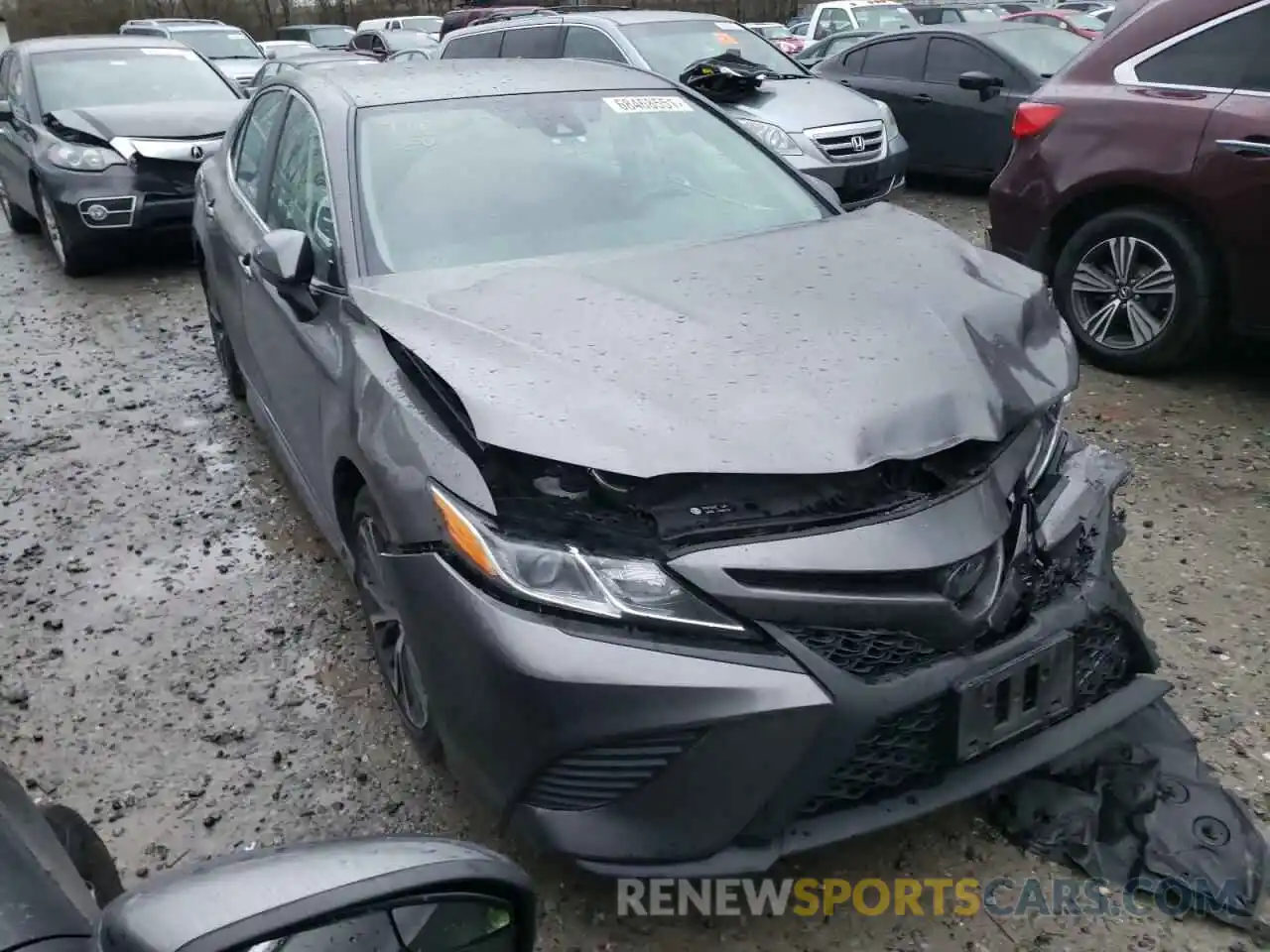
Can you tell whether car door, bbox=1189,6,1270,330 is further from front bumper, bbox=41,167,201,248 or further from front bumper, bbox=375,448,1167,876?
front bumper, bbox=41,167,201,248

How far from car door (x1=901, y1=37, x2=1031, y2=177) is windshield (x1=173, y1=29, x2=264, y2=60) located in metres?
10.6

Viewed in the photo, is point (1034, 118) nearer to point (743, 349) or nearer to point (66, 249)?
point (743, 349)

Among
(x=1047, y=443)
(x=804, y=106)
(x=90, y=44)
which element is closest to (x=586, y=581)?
(x=1047, y=443)

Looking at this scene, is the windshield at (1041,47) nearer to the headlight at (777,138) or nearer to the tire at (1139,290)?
the headlight at (777,138)

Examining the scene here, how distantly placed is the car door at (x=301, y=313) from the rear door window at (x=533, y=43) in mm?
5790

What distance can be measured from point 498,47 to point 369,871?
31.6 feet

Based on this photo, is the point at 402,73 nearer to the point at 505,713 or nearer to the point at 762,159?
the point at 762,159

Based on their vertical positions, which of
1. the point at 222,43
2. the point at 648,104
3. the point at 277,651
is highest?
the point at 648,104

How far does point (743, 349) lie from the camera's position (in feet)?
7.84

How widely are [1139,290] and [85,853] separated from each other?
4681mm

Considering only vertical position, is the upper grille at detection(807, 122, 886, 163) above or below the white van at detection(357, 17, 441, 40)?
above

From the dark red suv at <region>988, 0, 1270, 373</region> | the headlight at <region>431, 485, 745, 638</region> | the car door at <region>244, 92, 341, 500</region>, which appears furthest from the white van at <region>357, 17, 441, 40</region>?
the headlight at <region>431, 485, 745, 638</region>

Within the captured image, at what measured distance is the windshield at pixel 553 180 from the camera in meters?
3.06

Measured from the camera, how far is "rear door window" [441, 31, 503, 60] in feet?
32.0
